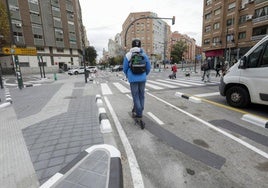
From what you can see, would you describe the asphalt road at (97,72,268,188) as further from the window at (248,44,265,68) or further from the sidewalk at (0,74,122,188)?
the window at (248,44,265,68)

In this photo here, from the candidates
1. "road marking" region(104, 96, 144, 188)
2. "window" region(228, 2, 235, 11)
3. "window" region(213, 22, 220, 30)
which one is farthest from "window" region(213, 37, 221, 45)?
"road marking" region(104, 96, 144, 188)

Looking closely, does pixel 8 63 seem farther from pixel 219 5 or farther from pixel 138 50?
pixel 219 5

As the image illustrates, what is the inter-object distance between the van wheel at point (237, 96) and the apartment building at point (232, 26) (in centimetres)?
2780

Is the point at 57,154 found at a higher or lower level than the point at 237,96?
lower

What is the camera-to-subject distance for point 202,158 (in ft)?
8.63

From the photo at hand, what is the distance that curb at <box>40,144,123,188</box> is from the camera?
2.02 m

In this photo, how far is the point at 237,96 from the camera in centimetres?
532

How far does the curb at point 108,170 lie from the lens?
2023 mm

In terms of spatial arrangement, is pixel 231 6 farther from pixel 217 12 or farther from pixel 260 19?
pixel 260 19

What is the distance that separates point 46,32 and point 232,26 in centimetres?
4346

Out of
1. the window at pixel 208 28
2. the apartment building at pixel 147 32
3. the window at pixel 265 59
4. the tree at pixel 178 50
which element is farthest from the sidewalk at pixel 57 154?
the apartment building at pixel 147 32

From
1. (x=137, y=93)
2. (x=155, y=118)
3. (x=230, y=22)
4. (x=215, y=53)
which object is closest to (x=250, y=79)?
(x=155, y=118)

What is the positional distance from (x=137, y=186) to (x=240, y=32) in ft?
125

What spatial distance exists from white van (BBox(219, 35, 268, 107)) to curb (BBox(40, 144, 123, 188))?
461cm
